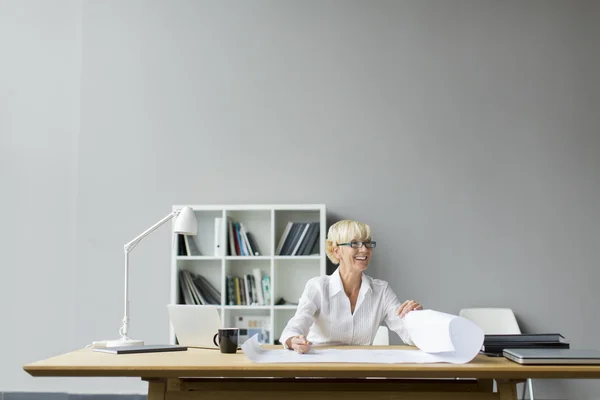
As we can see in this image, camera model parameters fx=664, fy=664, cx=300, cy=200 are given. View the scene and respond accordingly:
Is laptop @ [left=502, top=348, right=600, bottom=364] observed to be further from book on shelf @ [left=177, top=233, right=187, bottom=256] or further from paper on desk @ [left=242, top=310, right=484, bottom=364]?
book on shelf @ [left=177, top=233, right=187, bottom=256]

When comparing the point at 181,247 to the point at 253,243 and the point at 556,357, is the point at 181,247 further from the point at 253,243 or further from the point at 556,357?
the point at 556,357

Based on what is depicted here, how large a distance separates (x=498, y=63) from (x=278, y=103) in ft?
5.41

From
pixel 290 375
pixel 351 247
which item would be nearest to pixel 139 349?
pixel 290 375

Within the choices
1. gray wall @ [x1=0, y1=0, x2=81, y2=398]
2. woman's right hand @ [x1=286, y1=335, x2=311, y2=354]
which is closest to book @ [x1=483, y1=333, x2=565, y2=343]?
woman's right hand @ [x1=286, y1=335, x2=311, y2=354]

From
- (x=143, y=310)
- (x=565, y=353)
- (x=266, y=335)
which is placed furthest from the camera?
(x=143, y=310)

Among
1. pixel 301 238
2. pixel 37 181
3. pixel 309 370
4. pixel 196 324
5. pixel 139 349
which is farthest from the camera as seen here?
pixel 37 181

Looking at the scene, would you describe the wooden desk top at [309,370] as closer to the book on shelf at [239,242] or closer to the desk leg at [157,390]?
the desk leg at [157,390]

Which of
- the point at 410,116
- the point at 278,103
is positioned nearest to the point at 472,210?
the point at 410,116

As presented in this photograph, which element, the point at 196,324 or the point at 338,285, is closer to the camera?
the point at 196,324

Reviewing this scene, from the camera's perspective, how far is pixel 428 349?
7.14 feet

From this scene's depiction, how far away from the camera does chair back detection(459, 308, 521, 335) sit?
4.52 meters

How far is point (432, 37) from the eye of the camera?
4.94 meters

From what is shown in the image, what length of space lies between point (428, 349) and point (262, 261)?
98.5 inches

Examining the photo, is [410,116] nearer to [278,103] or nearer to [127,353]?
[278,103]
